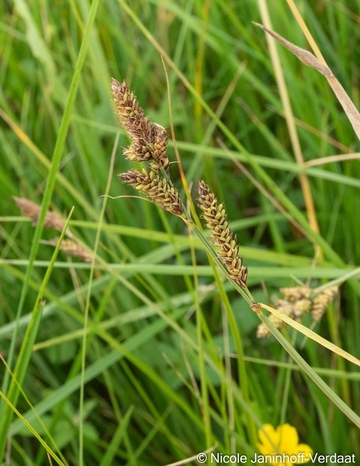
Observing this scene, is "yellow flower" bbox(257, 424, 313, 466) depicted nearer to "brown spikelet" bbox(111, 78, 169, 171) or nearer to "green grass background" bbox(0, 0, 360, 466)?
"green grass background" bbox(0, 0, 360, 466)

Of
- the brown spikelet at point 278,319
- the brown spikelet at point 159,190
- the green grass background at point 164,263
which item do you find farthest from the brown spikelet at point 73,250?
the brown spikelet at point 159,190

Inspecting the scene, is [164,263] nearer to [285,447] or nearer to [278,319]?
[285,447]

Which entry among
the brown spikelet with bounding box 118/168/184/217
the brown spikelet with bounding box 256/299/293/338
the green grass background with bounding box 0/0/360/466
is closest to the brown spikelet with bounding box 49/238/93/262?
the green grass background with bounding box 0/0/360/466

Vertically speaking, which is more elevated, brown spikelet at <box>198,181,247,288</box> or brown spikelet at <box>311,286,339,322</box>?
brown spikelet at <box>198,181,247,288</box>

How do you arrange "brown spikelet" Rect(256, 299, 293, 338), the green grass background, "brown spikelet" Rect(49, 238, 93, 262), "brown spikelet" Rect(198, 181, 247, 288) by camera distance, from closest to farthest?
"brown spikelet" Rect(198, 181, 247, 288) → "brown spikelet" Rect(256, 299, 293, 338) → "brown spikelet" Rect(49, 238, 93, 262) → the green grass background

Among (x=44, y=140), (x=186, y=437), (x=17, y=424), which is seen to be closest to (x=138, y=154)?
(x=17, y=424)

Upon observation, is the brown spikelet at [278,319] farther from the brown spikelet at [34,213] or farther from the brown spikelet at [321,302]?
the brown spikelet at [34,213]

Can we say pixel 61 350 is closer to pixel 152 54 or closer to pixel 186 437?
pixel 186 437
